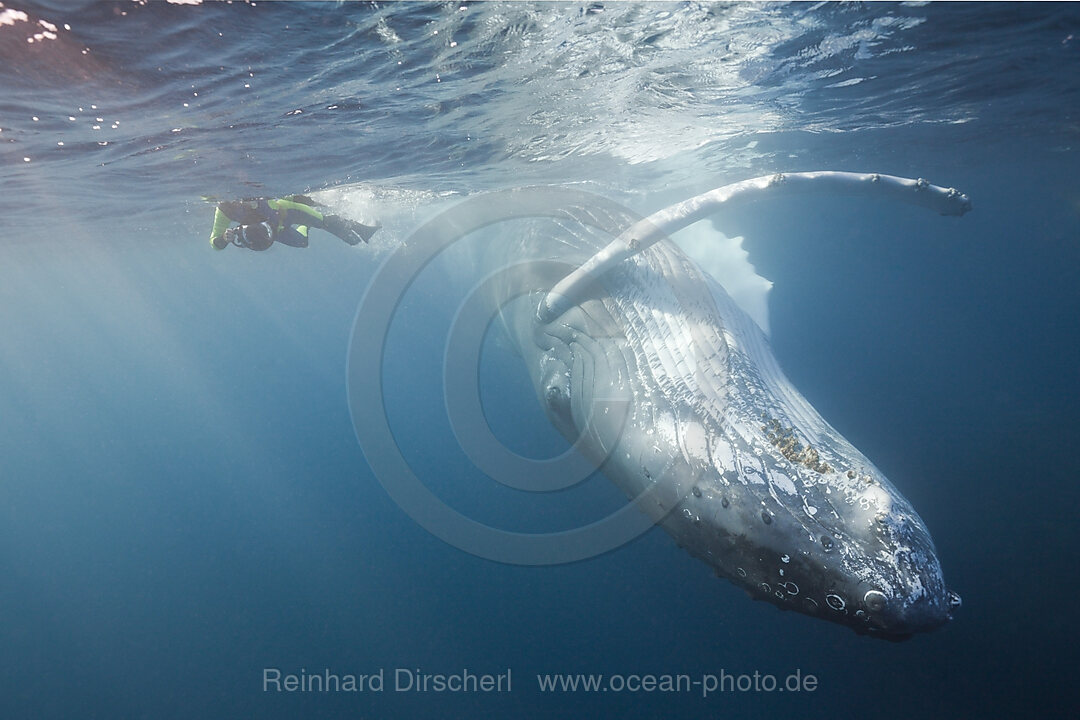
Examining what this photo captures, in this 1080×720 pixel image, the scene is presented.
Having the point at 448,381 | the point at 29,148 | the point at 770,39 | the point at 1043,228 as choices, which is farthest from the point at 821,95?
the point at 1043,228

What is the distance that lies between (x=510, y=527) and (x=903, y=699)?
1062 cm

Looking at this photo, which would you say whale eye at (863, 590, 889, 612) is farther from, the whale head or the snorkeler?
the snorkeler

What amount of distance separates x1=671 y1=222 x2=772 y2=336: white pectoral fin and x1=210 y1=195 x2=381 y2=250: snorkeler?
26.3 feet

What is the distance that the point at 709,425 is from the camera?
3984 millimetres

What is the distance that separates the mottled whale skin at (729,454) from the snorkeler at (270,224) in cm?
715

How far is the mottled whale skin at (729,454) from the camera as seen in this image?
10.2 ft

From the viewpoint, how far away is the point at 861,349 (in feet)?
49.1

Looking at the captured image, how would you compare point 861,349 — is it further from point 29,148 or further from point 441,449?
point 29,148

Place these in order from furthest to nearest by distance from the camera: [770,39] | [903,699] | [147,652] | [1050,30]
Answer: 1. [147,652]
2. [903,699]
3. [1050,30]
4. [770,39]

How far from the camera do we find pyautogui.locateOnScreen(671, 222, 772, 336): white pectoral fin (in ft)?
36.4

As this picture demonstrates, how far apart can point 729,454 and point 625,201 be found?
25507 millimetres

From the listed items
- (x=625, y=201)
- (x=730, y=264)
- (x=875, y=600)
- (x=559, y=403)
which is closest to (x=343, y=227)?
(x=559, y=403)

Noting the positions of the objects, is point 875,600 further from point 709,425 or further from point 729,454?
point 709,425

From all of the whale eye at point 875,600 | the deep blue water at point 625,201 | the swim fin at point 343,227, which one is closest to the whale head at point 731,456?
the whale eye at point 875,600
